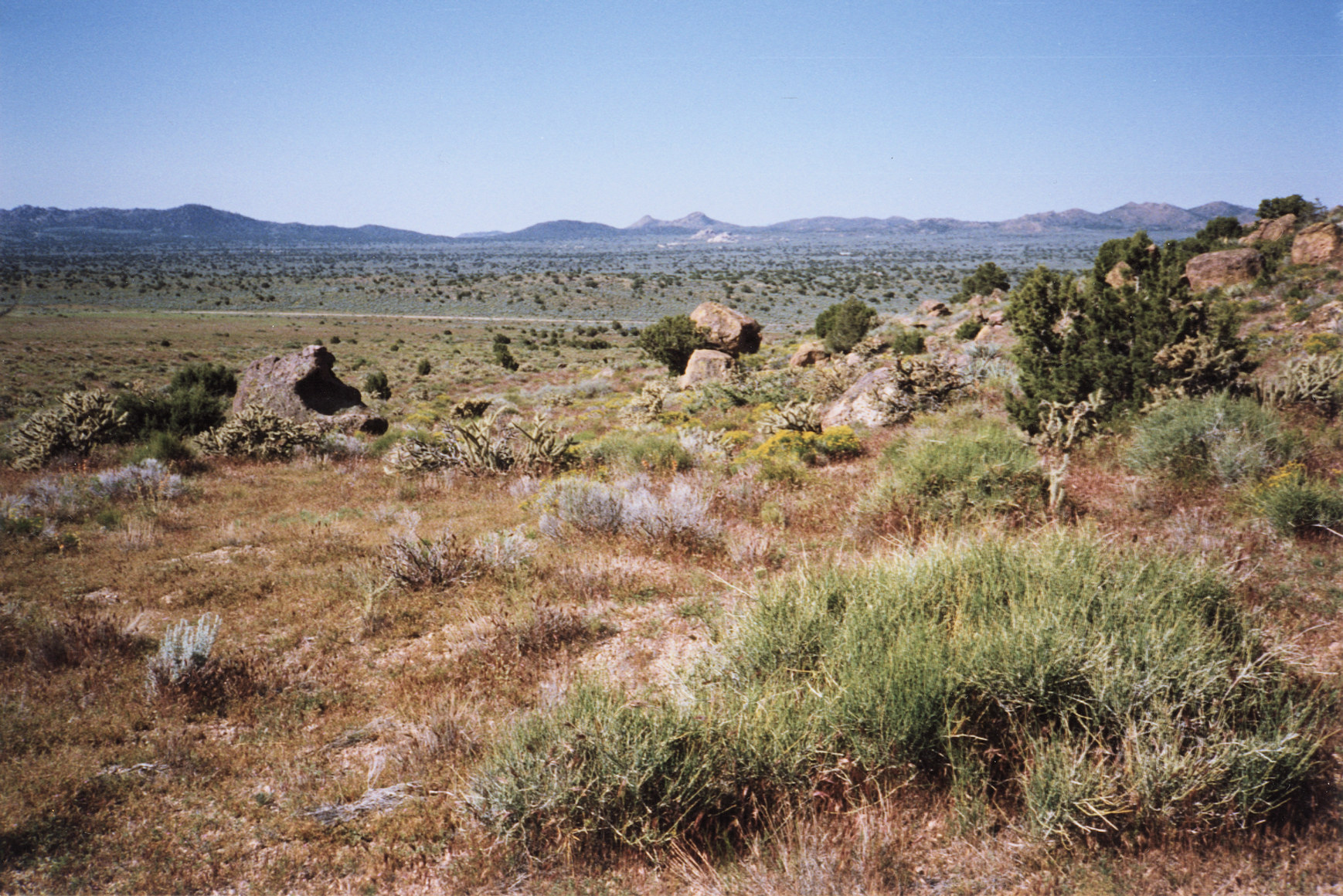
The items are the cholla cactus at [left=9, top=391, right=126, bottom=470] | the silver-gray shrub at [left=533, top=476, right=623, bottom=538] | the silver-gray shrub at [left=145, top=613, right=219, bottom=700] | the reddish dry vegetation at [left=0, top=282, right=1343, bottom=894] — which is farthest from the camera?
the cholla cactus at [left=9, top=391, right=126, bottom=470]

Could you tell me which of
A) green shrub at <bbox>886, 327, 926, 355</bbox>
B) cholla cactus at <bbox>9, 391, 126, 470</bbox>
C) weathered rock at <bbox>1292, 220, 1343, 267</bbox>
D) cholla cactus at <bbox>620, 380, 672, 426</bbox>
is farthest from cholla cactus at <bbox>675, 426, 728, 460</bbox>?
weathered rock at <bbox>1292, 220, 1343, 267</bbox>

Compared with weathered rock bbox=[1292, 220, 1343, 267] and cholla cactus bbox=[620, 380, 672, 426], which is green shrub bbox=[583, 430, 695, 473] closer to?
cholla cactus bbox=[620, 380, 672, 426]

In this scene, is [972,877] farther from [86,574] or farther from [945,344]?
[945,344]

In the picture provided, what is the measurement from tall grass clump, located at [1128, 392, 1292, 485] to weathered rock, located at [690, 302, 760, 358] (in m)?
20.1

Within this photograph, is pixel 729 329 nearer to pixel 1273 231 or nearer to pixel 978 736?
pixel 1273 231

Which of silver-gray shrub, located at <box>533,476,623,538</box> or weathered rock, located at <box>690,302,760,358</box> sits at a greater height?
weathered rock, located at <box>690,302,760,358</box>

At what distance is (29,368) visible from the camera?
3144 cm

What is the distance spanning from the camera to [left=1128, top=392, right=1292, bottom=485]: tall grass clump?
6.14 m

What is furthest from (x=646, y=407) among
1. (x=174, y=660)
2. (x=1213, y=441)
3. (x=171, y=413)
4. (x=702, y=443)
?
(x=174, y=660)

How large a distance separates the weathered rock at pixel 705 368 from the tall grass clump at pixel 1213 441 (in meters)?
15.4

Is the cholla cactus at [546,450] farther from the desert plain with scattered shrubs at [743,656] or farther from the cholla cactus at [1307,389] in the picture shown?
the cholla cactus at [1307,389]

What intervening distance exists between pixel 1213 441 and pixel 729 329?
70.1 feet

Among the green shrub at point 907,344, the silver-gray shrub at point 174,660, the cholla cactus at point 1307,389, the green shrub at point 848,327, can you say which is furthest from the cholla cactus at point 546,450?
the green shrub at point 848,327

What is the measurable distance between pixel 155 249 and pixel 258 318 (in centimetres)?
15127
